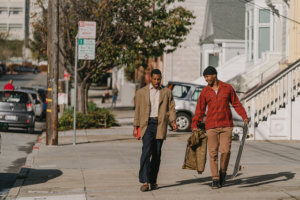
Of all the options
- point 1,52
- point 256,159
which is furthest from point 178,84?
point 1,52

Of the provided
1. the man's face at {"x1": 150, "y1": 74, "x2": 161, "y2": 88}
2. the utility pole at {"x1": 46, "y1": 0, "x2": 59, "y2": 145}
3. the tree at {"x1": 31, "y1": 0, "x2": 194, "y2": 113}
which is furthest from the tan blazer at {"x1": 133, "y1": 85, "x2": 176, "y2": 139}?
the tree at {"x1": 31, "y1": 0, "x2": 194, "y2": 113}

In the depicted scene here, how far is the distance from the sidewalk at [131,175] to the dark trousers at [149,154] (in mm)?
243

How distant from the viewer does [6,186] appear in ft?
33.4

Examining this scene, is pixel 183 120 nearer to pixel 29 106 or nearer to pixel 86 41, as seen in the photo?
pixel 29 106

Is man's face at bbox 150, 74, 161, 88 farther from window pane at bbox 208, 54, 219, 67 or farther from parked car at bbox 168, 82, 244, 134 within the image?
window pane at bbox 208, 54, 219, 67

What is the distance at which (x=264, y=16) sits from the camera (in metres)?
27.8

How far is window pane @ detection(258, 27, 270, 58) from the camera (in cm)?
2777

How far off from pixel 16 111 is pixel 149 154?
1324 cm

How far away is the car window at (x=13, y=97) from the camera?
70.8 feet

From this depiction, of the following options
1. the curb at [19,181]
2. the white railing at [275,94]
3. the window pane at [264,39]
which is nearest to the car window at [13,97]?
the curb at [19,181]

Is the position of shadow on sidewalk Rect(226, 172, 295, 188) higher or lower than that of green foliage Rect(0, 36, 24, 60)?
lower

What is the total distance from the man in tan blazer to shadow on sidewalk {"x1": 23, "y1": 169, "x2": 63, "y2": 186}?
2258 mm

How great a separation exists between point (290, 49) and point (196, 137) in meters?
15.1

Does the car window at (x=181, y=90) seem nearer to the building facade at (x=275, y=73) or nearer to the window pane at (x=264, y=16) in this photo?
the building facade at (x=275, y=73)
